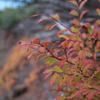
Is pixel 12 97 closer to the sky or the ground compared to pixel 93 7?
closer to the ground

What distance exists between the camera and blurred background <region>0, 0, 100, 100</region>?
373 cm

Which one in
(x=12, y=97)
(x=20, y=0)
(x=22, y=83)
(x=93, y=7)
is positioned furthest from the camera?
(x=20, y=0)

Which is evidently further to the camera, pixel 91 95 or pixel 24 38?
pixel 24 38

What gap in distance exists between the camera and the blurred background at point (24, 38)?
3732mm

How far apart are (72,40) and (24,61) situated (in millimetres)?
4518

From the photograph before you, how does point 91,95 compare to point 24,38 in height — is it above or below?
above

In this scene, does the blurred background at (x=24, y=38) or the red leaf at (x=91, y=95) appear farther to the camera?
the blurred background at (x=24, y=38)

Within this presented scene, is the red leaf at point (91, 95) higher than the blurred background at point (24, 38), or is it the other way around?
the red leaf at point (91, 95)

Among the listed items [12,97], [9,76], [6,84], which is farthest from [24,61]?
[12,97]

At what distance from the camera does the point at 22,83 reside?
194 inches

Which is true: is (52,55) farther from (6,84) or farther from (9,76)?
(9,76)

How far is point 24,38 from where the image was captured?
6875mm

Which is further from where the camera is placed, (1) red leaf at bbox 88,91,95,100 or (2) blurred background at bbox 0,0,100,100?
(2) blurred background at bbox 0,0,100,100

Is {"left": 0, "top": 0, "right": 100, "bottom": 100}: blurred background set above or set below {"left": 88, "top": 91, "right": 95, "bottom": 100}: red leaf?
below
